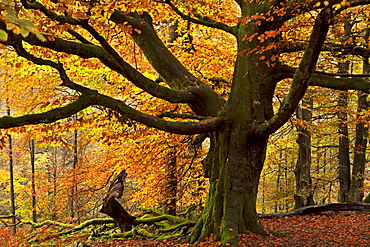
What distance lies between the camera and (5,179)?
13.5 metres

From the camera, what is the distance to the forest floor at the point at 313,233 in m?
5.84

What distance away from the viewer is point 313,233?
6.73 metres

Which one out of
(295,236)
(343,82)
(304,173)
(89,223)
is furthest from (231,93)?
(304,173)

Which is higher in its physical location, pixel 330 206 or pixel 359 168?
pixel 359 168

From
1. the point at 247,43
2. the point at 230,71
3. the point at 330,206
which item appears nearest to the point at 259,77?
the point at 247,43

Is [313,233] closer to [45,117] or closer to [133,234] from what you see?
[133,234]

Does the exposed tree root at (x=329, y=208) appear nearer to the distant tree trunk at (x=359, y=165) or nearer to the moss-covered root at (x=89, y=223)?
the distant tree trunk at (x=359, y=165)

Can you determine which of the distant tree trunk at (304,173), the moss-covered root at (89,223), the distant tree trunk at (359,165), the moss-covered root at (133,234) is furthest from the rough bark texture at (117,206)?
the distant tree trunk at (359,165)

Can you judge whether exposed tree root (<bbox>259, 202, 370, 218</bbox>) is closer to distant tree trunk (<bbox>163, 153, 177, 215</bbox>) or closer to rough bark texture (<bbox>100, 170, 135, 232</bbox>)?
distant tree trunk (<bbox>163, 153, 177, 215</bbox>)

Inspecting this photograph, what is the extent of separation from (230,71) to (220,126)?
412cm

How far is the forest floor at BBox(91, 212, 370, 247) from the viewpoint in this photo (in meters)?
5.84

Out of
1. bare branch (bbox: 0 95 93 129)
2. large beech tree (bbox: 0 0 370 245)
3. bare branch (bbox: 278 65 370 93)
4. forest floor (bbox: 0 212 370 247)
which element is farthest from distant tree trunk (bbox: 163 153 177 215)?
bare branch (bbox: 278 65 370 93)

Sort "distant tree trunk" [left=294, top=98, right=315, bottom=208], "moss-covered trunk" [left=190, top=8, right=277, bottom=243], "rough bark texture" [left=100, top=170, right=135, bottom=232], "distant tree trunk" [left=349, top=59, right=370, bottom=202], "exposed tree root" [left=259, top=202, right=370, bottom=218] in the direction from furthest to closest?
"distant tree trunk" [left=294, top=98, right=315, bottom=208] < "distant tree trunk" [left=349, top=59, right=370, bottom=202] < "exposed tree root" [left=259, top=202, right=370, bottom=218] < "rough bark texture" [left=100, top=170, right=135, bottom=232] < "moss-covered trunk" [left=190, top=8, right=277, bottom=243]

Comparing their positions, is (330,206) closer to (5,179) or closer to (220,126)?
(220,126)
